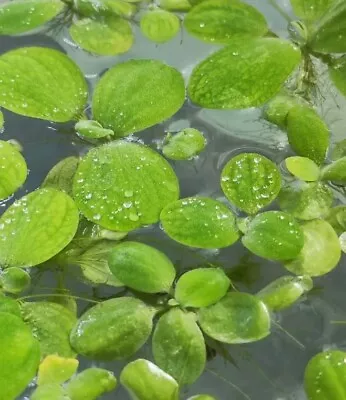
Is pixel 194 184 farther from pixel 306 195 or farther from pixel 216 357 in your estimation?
pixel 216 357

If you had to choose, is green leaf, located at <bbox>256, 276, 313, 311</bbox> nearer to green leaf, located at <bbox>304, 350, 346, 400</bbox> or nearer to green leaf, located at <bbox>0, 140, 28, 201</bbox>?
green leaf, located at <bbox>304, 350, 346, 400</bbox>

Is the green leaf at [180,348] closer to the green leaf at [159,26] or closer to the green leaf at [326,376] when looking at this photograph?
the green leaf at [326,376]

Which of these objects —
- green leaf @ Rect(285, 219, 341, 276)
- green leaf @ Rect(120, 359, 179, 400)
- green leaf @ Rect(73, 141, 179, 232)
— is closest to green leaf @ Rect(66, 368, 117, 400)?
green leaf @ Rect(120, 359, 179, 400)

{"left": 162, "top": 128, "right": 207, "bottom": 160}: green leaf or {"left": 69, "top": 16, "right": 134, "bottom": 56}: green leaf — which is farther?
{"left": 69, "top": 16, "right": 134, "bottom": 56}: green leaf

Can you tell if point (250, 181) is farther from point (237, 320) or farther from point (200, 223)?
point (237, 320)

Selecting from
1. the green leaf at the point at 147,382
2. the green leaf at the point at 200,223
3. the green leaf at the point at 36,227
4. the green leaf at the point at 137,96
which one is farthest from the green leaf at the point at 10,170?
the green leaf at the point at 147,382

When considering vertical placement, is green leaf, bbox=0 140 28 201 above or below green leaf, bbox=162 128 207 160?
below

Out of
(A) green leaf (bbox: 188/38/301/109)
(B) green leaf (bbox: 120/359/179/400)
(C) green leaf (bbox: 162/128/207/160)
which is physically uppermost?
(A) green leaf (bbox: 188/38/301/109)
